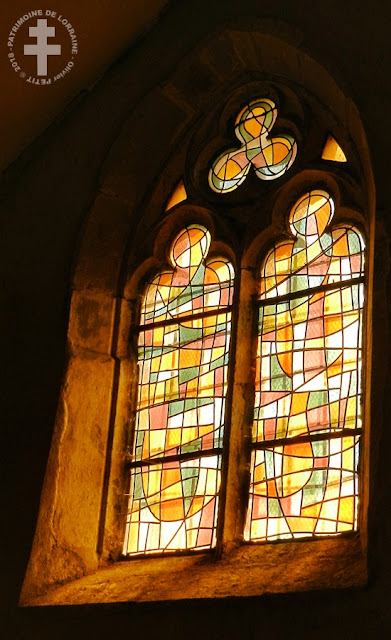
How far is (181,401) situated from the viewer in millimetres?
5586

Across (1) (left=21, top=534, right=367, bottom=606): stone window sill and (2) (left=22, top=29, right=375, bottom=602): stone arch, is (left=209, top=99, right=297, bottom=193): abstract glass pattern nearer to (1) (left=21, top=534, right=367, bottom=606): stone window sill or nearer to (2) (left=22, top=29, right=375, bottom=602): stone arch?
(2) (left=22, top=29, right=375, bottom=602): stone arch

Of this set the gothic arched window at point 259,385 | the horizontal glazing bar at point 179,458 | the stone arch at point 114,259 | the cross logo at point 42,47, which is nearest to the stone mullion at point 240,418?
the gothic arched window at point 259,385

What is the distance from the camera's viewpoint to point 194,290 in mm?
5871

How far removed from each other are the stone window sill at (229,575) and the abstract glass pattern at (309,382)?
0.13m

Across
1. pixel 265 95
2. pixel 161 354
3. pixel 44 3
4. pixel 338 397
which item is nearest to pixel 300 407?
pixel 338 397

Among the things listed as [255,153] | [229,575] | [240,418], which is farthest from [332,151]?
[229,575]

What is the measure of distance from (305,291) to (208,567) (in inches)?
51.1

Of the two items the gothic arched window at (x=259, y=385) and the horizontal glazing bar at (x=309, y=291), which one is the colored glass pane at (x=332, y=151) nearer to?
the gothic arched window at (x=259, y=385)

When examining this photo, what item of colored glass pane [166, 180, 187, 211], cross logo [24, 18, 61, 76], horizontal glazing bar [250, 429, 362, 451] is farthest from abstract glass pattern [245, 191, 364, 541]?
cross logo [24, 18, 61, 76]

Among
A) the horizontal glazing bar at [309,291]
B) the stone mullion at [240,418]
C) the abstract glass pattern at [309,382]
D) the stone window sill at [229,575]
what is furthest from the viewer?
the horizontal glazing bar at [309,291]

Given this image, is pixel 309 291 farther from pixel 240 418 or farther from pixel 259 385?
pixel 240 418

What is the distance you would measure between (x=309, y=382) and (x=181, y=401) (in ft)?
2.26

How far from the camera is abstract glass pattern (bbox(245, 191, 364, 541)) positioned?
4.91 metres

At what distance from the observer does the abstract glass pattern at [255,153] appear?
5848 mm
